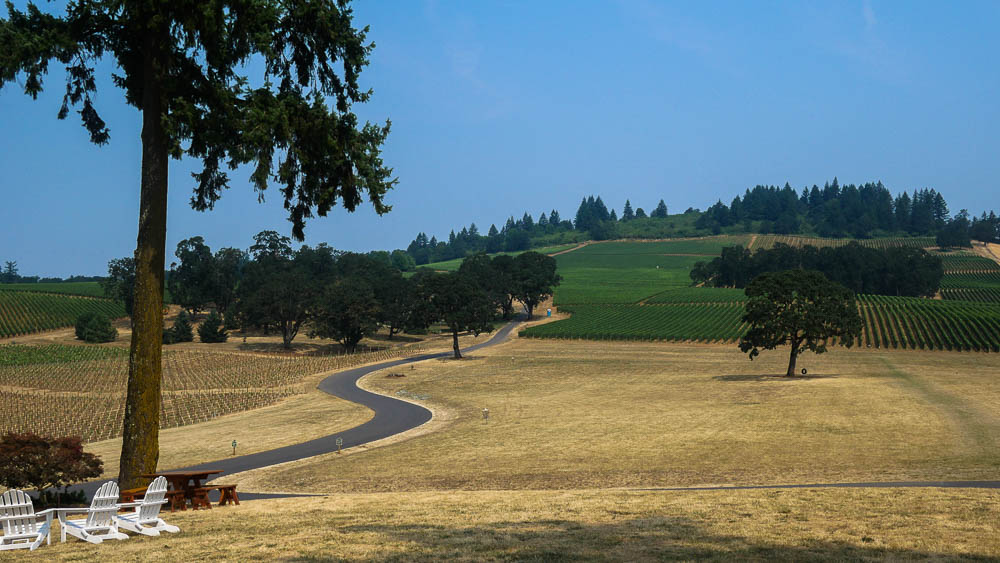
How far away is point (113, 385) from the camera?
68500 millimetres

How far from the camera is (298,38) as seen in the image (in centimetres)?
1753

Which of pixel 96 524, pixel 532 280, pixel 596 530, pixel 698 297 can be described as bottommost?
pixel 698 297

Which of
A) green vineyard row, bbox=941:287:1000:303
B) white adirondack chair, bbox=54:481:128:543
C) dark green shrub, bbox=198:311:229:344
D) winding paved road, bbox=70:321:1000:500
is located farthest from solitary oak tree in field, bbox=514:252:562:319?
white adirondack chair, bbox=54:481:128:543

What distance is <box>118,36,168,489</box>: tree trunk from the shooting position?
1638 cm

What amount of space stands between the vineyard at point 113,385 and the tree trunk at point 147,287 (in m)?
30.2

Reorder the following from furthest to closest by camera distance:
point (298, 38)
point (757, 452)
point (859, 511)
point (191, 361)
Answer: point (191, 361), point (757, 452), point (298, 38), point (859, 511)

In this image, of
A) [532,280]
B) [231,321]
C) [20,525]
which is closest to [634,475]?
[20,525]

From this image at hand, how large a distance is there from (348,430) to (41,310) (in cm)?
12814

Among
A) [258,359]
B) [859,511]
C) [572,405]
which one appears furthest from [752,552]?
[258,359]

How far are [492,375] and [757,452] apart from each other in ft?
140

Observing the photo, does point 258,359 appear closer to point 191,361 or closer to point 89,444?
point 191,361

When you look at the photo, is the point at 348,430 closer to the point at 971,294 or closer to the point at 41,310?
the point at 41,310

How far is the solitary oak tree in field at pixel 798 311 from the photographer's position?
202ft

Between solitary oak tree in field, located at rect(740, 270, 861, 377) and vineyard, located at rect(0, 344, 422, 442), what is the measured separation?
133ft
